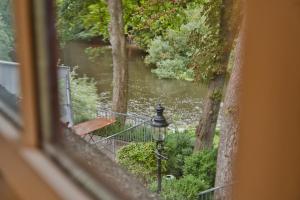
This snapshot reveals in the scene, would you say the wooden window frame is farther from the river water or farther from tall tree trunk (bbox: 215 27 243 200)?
the river water

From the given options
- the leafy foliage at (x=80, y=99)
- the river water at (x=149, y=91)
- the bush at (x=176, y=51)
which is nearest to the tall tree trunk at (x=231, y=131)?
the leafy foliage at (x=80, y=99)

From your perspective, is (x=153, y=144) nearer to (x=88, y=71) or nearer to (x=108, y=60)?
(x=88, y=71)

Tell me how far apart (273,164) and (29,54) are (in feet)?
1.32

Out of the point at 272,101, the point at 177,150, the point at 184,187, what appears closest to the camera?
the point at 272,101

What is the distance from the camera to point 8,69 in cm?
81

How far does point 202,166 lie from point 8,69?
433 cm

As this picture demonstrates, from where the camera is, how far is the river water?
18.5ft

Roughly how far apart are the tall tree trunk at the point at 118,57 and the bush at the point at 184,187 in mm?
2104

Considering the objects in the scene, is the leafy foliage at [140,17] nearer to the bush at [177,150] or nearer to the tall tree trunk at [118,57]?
the tall tree trunk at [118,57]

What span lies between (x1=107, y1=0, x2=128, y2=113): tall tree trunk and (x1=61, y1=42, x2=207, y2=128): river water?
0.36ft

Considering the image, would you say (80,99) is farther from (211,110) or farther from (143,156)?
(211,110)

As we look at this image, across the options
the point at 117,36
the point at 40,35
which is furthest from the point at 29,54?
the point at 117,36

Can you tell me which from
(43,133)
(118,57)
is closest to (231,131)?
(43,133)

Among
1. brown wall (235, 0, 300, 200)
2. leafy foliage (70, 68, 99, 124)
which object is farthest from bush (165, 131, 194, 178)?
brown wall (235, 0, 300, 200)
